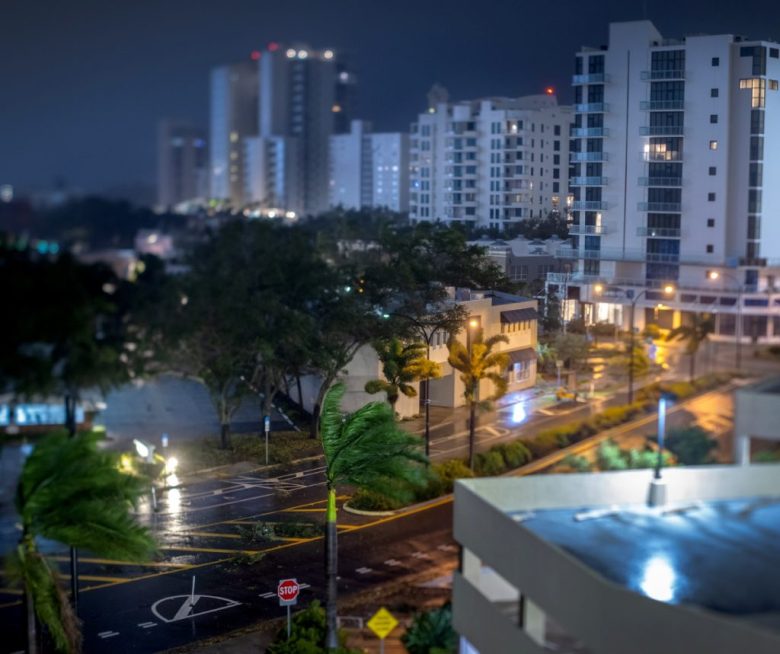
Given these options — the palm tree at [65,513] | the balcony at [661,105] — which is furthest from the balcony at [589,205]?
the palm tree at [65,513]

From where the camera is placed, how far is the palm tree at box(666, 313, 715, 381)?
8469 mm

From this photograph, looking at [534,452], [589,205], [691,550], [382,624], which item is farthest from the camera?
[589,205]

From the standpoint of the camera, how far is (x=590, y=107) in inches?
473

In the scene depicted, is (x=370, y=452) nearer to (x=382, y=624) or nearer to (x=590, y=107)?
(x=382, y=624)

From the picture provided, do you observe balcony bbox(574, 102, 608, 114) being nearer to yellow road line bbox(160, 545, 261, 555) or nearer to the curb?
the curb

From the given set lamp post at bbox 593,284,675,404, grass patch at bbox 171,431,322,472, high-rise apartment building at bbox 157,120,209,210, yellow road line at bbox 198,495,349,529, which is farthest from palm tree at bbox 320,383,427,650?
grass patch at bbox 171,431,322,472

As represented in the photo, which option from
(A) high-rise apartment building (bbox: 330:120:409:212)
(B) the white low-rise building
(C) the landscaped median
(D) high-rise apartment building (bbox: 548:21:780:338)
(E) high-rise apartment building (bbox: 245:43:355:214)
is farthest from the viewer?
(A) high-rise apartment building (bbox: 330:120:409:212)

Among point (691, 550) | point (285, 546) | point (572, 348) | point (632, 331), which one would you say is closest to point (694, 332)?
point (632, 331)

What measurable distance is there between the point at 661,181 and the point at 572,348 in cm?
189

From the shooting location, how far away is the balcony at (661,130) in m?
11.1

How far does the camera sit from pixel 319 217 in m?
31.5

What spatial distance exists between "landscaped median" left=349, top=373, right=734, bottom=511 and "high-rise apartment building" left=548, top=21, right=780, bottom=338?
131 centimetres

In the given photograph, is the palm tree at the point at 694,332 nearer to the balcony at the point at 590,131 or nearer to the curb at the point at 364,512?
the curb at the point at 364,512

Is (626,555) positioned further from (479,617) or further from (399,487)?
(399,487)
